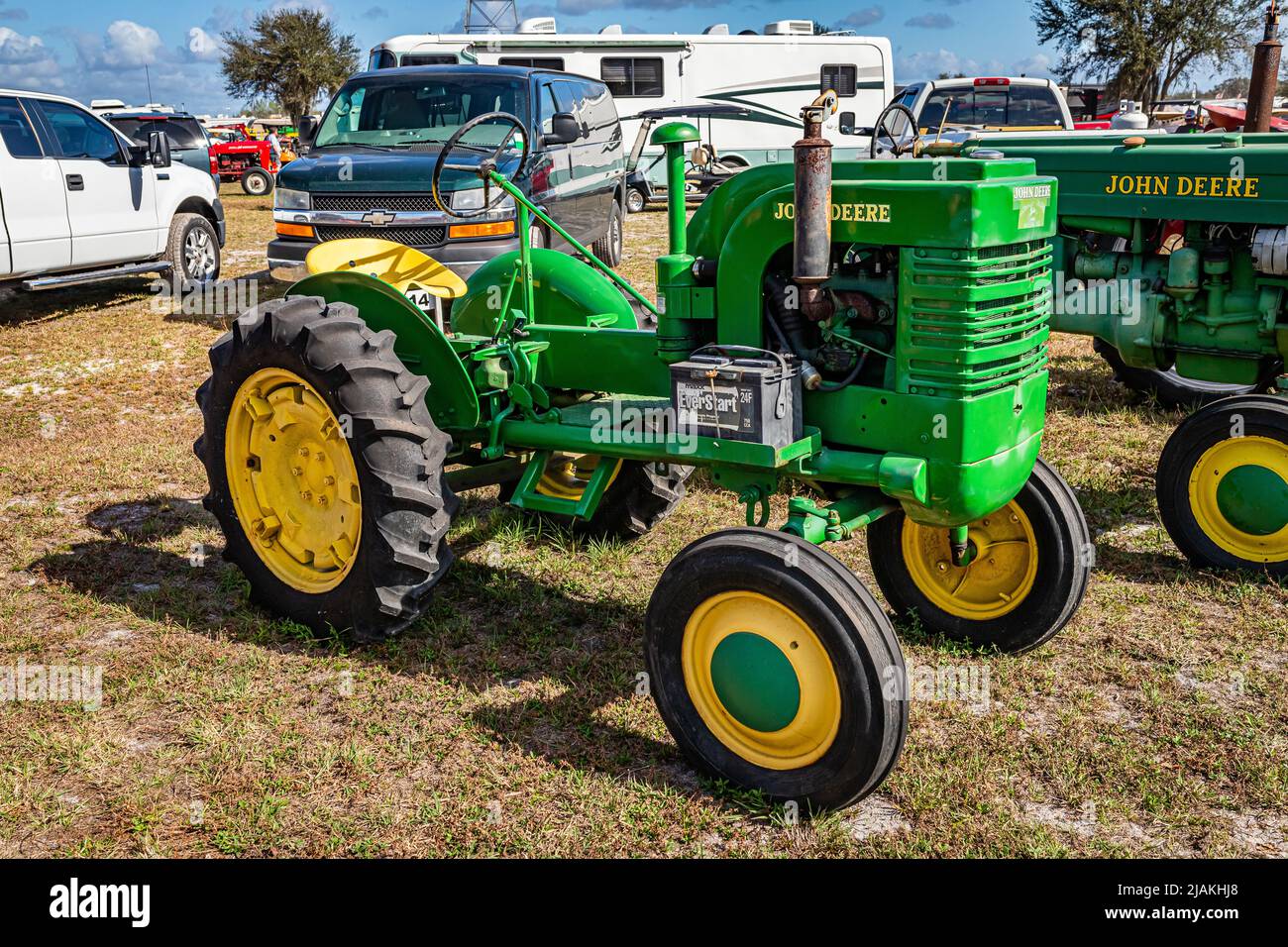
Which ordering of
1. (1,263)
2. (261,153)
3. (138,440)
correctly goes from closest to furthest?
(138,440) < (1,263) < (261,153)

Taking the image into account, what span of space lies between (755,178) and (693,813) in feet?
6.16

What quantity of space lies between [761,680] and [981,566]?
126 centimetres

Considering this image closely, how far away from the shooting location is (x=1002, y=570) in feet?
12.8

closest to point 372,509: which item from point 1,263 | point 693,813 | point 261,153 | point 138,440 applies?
point 693,813

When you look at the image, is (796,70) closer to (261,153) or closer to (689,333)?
(261,153)

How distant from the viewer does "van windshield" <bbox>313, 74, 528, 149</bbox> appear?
31.7 ft

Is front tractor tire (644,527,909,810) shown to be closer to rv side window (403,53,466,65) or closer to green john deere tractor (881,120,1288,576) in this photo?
green john deere tractor (881,120,1288,576)

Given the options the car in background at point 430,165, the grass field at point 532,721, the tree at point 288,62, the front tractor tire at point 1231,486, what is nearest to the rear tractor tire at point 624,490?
the grass field at point 532,721

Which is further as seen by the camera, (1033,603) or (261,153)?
(261,153)

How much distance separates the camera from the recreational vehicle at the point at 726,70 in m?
20.3

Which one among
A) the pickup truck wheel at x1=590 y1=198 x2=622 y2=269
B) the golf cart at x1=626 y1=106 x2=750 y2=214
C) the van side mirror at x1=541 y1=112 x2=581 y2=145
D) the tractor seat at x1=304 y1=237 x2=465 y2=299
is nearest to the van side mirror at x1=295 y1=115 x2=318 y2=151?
the van side mirror at x1=541 y1=112 x2=581 y2=145

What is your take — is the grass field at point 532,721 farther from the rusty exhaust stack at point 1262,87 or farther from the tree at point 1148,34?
the tree at point 1148,34

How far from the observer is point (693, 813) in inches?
121

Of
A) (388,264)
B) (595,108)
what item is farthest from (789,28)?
(388,264)
